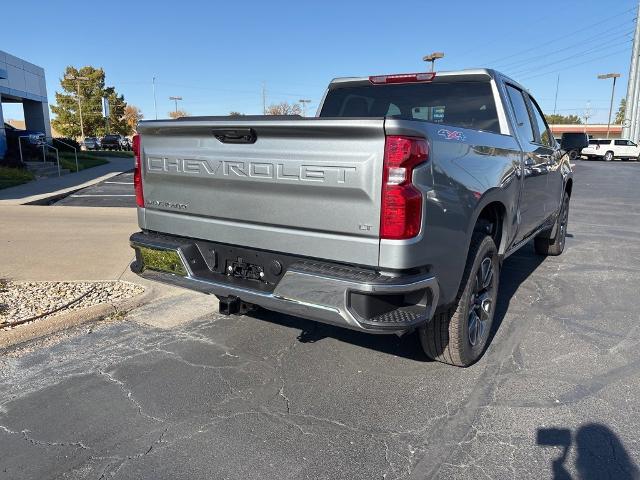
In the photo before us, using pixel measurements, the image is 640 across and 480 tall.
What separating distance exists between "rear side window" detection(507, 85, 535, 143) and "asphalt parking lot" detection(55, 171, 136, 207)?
936 cm

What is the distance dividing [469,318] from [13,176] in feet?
54.4

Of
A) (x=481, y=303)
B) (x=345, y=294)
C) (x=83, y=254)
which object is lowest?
(x=83, y=254)

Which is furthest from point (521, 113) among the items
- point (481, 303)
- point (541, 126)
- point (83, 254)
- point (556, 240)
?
point (83, 254)

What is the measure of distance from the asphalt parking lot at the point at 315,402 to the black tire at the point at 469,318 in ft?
0.52

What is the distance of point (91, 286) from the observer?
541 centimetres

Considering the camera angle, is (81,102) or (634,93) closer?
(634,93)

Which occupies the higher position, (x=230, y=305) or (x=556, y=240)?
(x=230, y=305)

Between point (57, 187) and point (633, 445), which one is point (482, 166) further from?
point (57, 187)

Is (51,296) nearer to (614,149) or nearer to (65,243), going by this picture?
(65,243)

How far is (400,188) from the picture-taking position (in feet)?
8.52

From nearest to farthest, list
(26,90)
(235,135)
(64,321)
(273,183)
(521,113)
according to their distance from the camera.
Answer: (273,183)
(235,135)
(64,321)
(521,113)
(26,90)

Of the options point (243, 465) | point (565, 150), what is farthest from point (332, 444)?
point (565, 150)

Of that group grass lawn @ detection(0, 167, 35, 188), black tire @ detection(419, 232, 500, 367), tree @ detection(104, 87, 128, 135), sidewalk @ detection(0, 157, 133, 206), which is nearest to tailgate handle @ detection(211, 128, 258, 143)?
black tire @ detection(419, 232, 500, 367)

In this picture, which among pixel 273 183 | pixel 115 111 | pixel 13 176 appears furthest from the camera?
pixel 115 111
